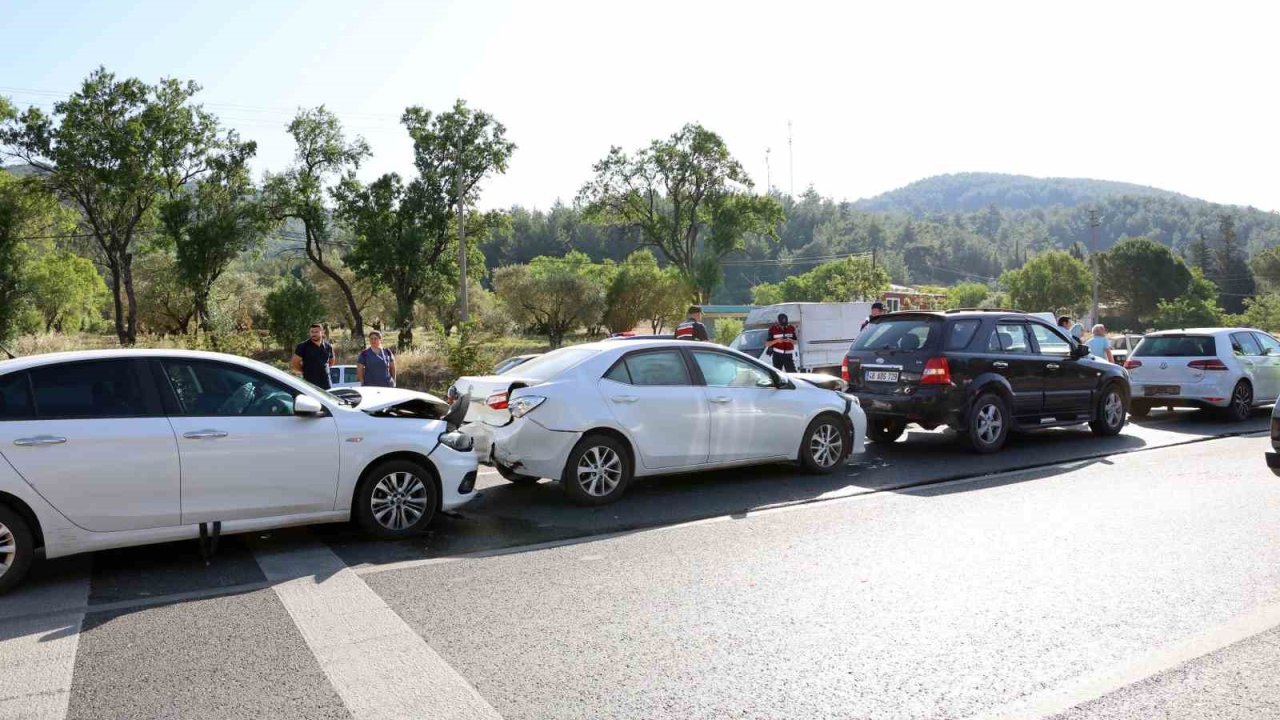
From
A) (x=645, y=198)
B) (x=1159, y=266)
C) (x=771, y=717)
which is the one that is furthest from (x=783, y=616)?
(x=1159, y=266)

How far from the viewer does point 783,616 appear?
508 cm

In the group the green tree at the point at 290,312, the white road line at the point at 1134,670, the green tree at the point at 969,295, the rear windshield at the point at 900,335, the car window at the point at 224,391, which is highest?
the green tree at the point at 969,295

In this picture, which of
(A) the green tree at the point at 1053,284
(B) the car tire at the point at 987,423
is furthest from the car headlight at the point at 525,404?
(A) the green tree at the point at 1053,284

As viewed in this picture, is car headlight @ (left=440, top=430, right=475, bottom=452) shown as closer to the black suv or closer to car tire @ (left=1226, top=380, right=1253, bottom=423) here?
the black suv

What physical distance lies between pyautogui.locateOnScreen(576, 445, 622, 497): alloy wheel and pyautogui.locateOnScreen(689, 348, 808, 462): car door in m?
1.06

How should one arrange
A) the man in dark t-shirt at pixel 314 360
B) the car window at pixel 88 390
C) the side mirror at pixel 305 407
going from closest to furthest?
the car window at pixel 88 390 < the side mirror at pixel 305 407 < the man in dark t-shirt at pixel 314 360

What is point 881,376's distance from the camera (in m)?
11.2

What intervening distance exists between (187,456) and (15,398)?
3.48 feet

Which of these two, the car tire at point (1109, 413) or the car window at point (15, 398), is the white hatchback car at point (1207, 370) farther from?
the car window at point (15, 398)

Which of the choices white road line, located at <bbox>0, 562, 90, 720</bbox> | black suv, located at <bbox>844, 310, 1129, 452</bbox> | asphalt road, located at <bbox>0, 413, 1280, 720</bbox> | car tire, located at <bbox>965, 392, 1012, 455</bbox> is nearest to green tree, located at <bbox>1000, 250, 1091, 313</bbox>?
black suv, located at <bbox>844, 310, 1129, 452</bbox>

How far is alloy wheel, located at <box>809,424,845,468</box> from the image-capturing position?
9.71 meters

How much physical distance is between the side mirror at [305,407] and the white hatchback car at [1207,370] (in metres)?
13.2

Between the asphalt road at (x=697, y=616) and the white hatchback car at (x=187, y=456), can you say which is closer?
the asphalt road at (x=697, y=616)

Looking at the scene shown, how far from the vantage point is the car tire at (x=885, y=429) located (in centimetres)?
1198
